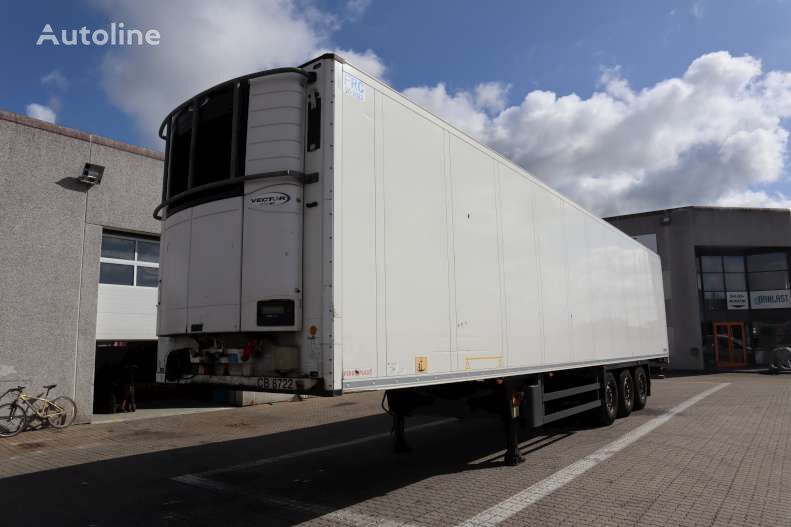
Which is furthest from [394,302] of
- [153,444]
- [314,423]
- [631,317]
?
[631,317]

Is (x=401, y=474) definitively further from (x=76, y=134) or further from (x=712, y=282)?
(x=712, y=282)

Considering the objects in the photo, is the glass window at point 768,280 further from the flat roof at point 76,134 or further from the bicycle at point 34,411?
the bicycle at point 34,411

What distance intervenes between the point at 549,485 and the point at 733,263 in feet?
92.0

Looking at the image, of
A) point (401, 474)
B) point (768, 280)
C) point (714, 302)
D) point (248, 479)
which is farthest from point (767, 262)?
point (248, 479)

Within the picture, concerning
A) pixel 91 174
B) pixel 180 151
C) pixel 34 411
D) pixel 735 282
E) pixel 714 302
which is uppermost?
pixel 91 174

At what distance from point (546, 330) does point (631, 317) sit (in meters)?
4.70

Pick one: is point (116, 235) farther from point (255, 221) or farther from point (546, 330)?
point (546, 330)

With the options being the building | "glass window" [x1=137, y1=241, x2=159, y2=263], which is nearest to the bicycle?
"glass window" [x1=137, y1=241, x2=159, y2=263]

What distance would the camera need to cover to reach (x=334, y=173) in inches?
168

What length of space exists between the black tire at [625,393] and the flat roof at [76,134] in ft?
36.8

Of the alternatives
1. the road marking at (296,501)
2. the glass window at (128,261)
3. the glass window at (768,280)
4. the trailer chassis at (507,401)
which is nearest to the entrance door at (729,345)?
the glass window at (768,280)

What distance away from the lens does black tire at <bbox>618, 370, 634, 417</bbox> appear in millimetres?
10336

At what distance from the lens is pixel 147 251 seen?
40.4ft

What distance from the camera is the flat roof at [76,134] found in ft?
32.6
